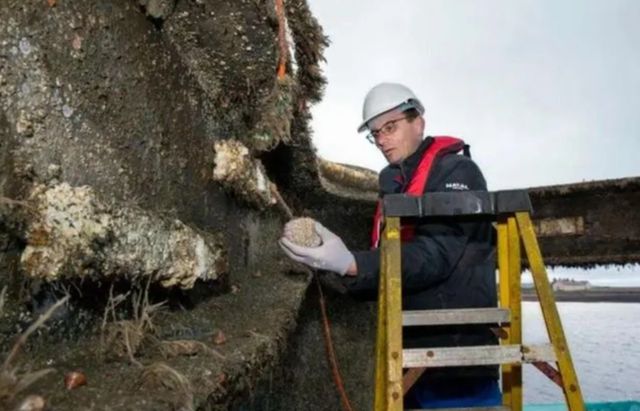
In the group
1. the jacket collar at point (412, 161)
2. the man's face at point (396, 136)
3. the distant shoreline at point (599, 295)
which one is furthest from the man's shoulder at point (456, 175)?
the distant shoreline at point (599, 295)

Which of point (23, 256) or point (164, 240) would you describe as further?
point (164, 240)

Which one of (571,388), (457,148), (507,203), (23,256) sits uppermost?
(457,148)

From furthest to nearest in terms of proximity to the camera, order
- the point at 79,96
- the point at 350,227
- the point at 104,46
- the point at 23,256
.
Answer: the point at 350,227, the point at 104,46, the point at 79,96, the point at 23,256

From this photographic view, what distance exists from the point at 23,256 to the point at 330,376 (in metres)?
4.05

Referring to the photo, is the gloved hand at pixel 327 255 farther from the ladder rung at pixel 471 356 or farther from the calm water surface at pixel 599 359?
the calm water surface at pixel 599 359

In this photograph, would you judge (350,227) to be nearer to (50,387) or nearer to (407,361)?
(407,361)

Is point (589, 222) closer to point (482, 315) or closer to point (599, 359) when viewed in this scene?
point (599, 359)

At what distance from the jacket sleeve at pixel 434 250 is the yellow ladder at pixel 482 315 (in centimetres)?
17

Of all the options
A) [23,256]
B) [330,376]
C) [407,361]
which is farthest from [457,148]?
[330,376]

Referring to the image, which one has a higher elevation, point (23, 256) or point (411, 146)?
point (411, 146)

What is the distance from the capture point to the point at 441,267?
232 centimetres

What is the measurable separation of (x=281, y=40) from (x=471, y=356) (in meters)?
2.02

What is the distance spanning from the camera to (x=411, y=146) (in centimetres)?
285

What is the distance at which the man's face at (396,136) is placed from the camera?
9.36 ft
